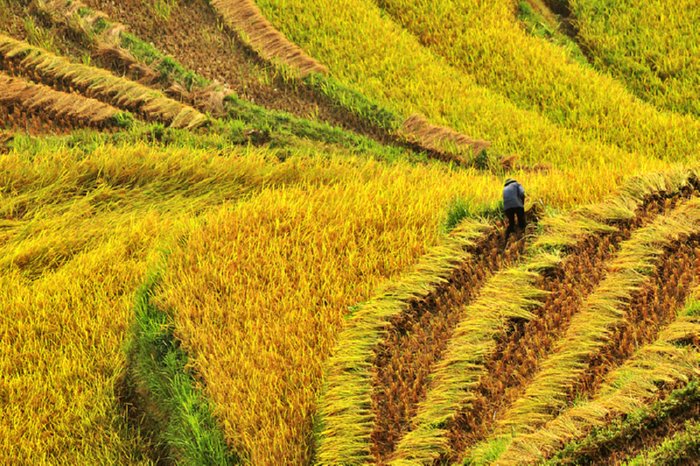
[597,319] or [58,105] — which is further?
[58,105]

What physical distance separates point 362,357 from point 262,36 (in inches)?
267

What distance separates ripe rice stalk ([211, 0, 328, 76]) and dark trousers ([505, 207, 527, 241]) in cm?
487

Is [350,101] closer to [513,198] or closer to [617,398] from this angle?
[513,198]

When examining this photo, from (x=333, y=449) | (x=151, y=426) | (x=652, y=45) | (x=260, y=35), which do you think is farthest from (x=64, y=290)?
(x=652, y=45)

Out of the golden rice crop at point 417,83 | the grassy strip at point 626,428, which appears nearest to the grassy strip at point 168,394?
the grassy strip at point 626,428

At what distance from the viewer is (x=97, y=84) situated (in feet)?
30.3

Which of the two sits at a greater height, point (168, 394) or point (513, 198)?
point (513, 198)

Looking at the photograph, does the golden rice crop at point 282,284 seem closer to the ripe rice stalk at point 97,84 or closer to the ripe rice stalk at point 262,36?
the ripe rice stalk at point 97,84

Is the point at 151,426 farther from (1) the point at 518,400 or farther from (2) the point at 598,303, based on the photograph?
(2) the point at 598,303

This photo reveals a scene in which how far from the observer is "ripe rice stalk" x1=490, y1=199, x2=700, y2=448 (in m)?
4.12

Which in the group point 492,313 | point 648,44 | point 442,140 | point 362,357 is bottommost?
point 362,357

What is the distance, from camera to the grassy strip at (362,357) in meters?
4.22

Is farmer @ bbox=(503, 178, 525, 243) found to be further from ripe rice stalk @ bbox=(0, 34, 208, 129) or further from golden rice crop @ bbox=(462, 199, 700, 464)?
ripe rice stalk @ bbox=(0, 34, 208, 129)

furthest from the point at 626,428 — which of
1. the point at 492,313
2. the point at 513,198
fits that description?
the point at 513,198
